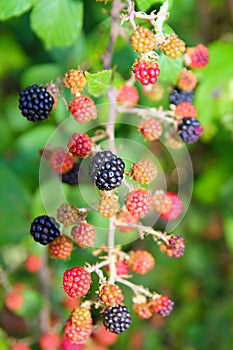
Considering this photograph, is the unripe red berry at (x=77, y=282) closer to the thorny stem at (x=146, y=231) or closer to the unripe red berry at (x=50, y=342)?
the thorny stem at (x=146, y=231)

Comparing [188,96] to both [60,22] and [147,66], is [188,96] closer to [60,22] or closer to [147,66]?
[147,66]

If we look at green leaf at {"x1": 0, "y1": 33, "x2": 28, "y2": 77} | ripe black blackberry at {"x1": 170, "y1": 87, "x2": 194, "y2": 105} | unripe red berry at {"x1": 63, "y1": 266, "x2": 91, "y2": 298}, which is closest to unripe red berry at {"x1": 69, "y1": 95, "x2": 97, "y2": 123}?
ripe black blackberry at {"x1": 170, "y1": 87, "x2": 194, "y2": 105}

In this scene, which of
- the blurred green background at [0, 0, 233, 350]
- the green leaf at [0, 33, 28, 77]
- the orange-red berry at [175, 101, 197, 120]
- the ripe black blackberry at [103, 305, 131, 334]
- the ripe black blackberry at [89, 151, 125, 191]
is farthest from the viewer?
the green leaf at [0, 33, 28, 77]

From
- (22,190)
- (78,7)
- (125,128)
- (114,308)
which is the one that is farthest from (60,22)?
(114,308)

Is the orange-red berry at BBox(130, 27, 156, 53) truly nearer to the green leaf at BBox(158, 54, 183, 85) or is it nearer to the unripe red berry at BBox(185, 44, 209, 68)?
the green leaf at BBox(158, 54, 183, 85)

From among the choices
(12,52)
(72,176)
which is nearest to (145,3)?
(72,176)

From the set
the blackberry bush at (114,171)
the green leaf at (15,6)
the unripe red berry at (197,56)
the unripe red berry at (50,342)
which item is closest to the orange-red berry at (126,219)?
the blackberry bush at (114,171)

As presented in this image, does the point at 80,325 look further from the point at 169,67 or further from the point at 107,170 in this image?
the point at 169,67
